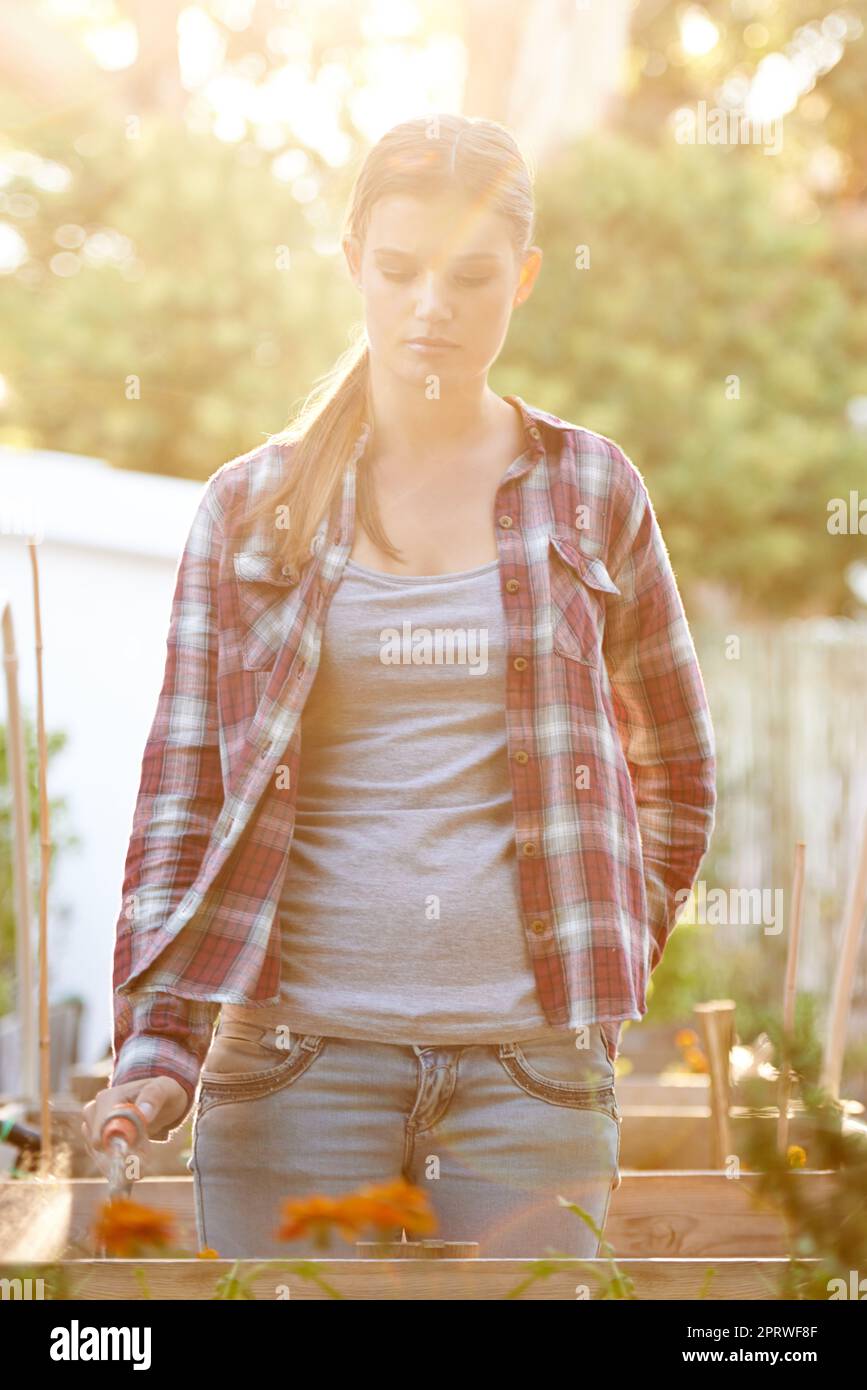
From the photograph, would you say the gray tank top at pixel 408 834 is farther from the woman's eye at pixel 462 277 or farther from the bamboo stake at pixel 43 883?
the bamboo stake at pixel 43 883

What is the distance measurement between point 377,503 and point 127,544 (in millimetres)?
4510

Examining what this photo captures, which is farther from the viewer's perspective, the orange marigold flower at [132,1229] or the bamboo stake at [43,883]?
the bamboo stake at [43,883]

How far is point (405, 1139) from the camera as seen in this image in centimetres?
133

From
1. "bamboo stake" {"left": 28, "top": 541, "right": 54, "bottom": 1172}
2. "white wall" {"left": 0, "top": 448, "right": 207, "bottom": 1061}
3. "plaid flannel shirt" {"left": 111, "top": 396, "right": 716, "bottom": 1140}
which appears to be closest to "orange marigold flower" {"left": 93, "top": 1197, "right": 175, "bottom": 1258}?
"plaid flannel shirt" {"left": 111, "top": 396, "right": 716, "bottom": 1140}

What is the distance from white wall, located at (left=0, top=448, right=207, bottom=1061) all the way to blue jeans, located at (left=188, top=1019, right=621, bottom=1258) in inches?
179

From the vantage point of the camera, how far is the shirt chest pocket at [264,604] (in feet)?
4.63

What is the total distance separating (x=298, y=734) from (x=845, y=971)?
120 centimetres

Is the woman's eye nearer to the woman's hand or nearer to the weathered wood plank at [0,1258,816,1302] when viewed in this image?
the woman's hand

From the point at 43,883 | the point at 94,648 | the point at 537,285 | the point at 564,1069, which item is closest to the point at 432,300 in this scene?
the point at 564,1069

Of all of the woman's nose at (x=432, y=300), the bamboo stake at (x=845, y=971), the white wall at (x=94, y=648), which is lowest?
the bamboo stake at (x=845, y=971)

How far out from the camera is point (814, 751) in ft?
23.2

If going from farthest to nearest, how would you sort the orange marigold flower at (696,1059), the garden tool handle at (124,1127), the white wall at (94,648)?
the white wall at (94,648)
the orange marigold flower at (696,1059)
the garden tool handle at (124,1127)

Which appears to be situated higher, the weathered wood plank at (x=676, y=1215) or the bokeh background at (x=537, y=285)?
the bokeh background at (x=537, y=285)

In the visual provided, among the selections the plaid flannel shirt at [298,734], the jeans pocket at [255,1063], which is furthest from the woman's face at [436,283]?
the jeans pocket at [255,1063]
